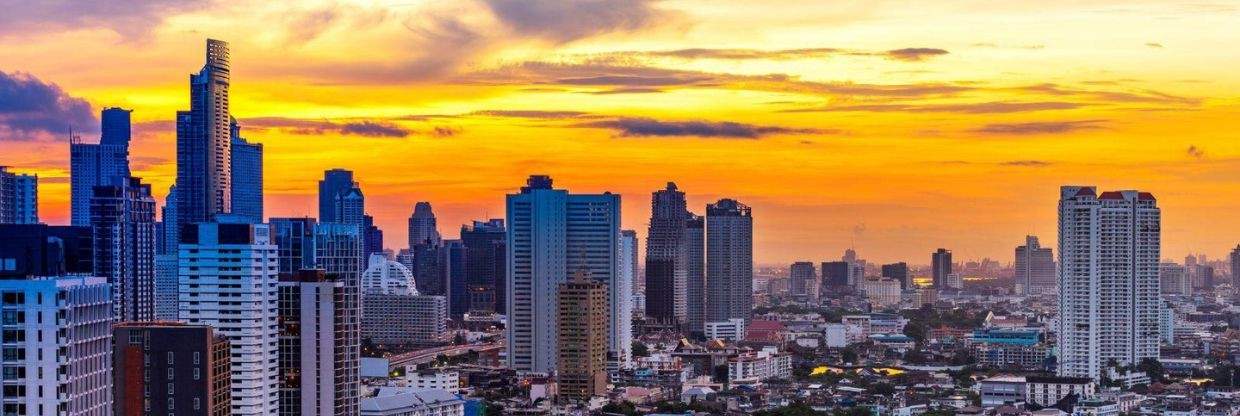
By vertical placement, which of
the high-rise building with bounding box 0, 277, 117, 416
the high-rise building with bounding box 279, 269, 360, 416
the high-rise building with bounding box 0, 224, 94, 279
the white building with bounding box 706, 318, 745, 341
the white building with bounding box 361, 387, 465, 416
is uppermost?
the high-rise building with bounding box 0, 224, 94, 279

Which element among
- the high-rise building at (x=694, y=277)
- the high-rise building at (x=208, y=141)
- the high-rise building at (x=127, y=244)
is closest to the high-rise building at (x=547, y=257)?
the high-rise building at (x=127, y=244)

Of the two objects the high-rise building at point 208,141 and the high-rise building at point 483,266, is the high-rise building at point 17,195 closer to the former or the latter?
the high-rise building at point 208,141

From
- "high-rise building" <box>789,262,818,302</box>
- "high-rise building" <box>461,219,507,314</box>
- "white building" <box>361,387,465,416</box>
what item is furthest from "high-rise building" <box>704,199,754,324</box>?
"white building" <box>361,387,465,416</box>

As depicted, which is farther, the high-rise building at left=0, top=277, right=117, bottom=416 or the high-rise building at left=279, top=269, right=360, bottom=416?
the high-rise building at left=279, top=269, right=360, bottom=416

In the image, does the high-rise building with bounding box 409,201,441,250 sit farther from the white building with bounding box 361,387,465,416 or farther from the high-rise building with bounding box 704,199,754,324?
the white building with bounding box 361,387,465,416

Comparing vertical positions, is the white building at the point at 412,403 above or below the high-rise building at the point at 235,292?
below

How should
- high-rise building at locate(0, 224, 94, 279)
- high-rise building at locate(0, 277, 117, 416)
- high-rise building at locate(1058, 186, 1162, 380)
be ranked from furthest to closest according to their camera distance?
1. high-rise building at locate(1058, 186, 1162, 380)
2. high-rise building at locate(0, 224, 94, 279)
3. high-rise building at locate(0, 277, 117, 416)

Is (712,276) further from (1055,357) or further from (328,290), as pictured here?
(328,290)
